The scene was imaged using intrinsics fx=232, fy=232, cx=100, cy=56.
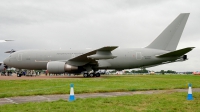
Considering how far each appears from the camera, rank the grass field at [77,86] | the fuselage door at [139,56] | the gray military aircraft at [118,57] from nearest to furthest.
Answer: the grass field at [77,86] → the gray military aircraft at [118,57] → the fuselage door at [139,56]

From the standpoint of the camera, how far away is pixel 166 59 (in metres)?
27.3

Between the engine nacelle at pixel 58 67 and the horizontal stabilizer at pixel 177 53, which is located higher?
the horizontal stabilizer at pixel 177 53

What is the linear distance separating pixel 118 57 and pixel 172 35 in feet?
22.5

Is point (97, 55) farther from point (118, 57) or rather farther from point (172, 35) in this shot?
point (172, 35)

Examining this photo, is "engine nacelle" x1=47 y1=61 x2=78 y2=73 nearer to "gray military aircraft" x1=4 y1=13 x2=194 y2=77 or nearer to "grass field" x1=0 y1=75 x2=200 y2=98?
"gray military aircraft" x1=4 y1=13 x2=194 y2=77

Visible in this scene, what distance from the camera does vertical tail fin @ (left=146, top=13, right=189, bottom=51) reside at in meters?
26.8

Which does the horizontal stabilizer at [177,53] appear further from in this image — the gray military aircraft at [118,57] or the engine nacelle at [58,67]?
the engine nacelle at [58,67]

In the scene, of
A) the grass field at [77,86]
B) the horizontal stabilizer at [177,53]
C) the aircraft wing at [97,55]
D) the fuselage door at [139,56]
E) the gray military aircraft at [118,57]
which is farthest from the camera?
the fuselage door at [139,56]

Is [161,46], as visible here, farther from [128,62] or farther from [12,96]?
[12,96]

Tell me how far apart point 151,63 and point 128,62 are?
278 cm

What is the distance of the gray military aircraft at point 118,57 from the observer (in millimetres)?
26250

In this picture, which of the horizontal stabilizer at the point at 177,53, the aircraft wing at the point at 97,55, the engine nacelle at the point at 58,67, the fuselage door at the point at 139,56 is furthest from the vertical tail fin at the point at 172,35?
the engine nacelle at the point at 58,67

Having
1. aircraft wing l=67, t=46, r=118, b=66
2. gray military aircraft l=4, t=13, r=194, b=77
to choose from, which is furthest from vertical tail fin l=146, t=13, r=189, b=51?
aircraft wing l=67, t=46, r=118, b=66

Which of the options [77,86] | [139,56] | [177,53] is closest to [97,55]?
[139,56]
